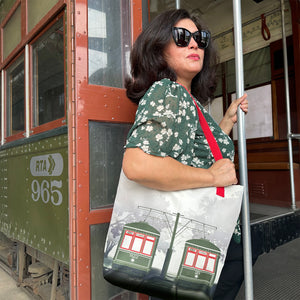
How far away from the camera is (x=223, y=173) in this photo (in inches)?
33.9

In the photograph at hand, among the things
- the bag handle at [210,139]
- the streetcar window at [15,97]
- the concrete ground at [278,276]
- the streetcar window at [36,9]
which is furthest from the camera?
the streetcar window at [15,97]

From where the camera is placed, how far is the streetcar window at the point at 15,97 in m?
2.22

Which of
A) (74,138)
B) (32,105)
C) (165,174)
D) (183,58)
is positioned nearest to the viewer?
(165,174)

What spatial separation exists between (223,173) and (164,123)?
0.25 m

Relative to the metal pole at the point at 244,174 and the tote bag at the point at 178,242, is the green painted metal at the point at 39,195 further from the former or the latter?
the metal pole at the point at 244,174

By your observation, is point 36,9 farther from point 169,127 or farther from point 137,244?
point 137,244

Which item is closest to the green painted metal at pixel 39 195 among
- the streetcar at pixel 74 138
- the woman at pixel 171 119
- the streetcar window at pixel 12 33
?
the streetcar at pixel 74 138

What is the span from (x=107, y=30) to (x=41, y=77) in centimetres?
81

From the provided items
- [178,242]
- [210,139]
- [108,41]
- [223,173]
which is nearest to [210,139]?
[210,139]

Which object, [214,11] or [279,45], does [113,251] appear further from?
[214,11]

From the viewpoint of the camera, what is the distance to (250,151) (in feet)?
11.0

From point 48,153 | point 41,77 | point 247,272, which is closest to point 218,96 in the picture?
point 41,77

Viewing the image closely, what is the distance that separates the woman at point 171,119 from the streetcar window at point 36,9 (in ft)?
2.87

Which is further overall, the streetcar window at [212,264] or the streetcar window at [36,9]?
the streetcar window at [36,9]
